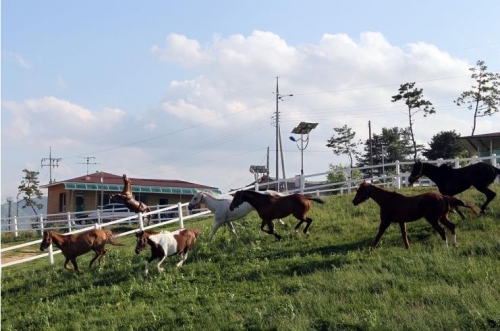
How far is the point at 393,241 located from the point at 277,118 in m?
43.9

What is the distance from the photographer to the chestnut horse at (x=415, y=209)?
13.8 meters

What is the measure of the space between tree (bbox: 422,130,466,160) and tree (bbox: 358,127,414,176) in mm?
7901

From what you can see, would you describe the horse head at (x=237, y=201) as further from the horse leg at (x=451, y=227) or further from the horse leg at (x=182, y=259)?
the horse leg at (x=451, y=227)

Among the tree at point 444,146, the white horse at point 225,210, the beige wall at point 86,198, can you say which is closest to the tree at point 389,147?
the tree at point 444,146

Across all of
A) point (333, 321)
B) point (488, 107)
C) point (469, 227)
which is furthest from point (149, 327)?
point (488, 107)

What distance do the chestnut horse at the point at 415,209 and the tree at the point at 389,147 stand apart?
56.0m

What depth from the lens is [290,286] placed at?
12.0m

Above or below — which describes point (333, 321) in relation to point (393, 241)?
below

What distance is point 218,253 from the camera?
1595 cm

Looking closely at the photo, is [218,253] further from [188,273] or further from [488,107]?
[488,107]

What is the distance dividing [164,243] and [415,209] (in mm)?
5587

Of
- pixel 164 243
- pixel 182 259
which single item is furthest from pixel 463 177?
pixel 164 243

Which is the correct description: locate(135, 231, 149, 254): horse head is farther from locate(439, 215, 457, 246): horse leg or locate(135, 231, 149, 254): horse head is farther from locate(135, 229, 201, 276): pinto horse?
locate(439, 215, 457, 246): horse leg

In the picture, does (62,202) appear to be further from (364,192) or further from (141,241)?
(364,192)
